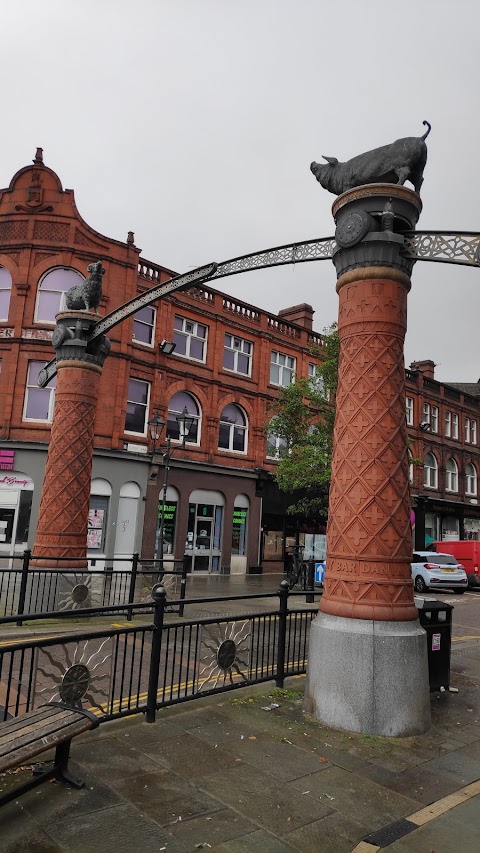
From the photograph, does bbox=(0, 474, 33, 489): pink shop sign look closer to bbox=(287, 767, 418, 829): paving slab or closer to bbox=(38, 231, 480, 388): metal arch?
bbox=(38, 231, 480, 388): metal arch

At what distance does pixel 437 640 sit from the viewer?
7.22m

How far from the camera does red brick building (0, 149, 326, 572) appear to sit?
21.9 metres

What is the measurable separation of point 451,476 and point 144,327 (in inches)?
1047

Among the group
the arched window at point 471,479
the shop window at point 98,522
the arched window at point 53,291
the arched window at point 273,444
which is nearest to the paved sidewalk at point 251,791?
the shop window at point 98,522

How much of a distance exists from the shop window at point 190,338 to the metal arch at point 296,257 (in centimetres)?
1514

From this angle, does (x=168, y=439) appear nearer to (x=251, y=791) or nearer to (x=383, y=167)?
(x=383, y=167)

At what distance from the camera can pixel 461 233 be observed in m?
6.07

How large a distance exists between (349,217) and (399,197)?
575mm

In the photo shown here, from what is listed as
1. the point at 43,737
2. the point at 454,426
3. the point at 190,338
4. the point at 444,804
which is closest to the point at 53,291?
the point at 190,338

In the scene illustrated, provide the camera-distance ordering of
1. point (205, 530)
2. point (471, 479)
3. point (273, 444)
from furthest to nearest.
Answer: point (471, 479), point (273, 444), point (205, 530)

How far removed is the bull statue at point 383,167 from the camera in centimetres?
637

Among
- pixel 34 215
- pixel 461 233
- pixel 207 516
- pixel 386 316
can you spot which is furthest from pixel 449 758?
pixel 34 215

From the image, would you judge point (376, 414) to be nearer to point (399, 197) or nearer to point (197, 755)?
point (399, 197)

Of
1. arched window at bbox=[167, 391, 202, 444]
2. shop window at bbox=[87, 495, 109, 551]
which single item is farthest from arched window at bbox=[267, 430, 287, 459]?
shop window at bbox=[87, 495, 109, 551]
